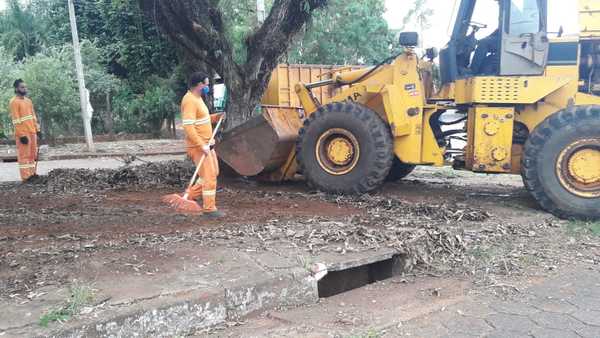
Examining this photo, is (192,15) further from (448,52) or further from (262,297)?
(262,297)

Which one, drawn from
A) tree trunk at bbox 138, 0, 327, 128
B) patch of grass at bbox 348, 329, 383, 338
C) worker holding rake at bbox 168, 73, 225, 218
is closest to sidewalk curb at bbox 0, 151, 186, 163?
tree trunk at bbox 138, 0, 327, 128

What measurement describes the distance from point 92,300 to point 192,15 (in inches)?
245

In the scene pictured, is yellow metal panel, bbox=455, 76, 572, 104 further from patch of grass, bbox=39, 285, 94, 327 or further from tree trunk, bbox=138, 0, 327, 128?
patch of grass, bbox=39, 285, 94, 327

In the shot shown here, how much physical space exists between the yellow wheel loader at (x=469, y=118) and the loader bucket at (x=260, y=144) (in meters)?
0.02

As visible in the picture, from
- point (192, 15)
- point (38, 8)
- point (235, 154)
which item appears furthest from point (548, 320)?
point (38, 8)

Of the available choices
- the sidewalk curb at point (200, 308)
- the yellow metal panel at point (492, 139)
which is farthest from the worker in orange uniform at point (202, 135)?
the yellow metal panel at point (492, 139)

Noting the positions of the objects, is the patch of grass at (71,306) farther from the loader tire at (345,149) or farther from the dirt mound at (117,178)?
the dirt mound at (117,178)

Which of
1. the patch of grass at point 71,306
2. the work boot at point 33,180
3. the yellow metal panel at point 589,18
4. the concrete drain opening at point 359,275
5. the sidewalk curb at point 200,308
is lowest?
the concrete drain opening at point 359,275

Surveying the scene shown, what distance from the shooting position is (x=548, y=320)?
3375 millimetres

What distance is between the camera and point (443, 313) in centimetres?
350

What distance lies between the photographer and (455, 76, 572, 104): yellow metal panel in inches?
227

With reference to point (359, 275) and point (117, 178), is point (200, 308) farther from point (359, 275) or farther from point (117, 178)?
point (117, 178)

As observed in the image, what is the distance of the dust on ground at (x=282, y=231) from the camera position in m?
3.97

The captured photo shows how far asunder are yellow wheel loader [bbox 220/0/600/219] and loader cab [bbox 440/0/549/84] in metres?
0.01
